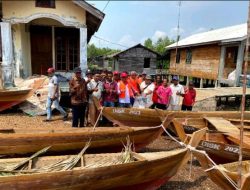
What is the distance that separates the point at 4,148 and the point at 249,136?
5069mm

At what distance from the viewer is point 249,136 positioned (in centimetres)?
595

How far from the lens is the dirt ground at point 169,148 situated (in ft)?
16.5

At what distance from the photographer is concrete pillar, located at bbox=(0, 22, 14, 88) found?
34.0ft

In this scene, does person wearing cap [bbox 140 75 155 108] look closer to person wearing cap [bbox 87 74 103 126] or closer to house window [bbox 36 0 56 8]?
person wearing cap [bbox 87 74 103 126]

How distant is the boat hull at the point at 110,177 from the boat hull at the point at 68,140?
117 cm

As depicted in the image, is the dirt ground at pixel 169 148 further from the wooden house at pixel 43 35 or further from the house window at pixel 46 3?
the house window at pixel 46 3

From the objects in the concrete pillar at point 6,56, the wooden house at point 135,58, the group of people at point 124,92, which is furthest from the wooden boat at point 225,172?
the wooden house at point 135,58

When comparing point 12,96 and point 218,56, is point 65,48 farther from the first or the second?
point 218,56

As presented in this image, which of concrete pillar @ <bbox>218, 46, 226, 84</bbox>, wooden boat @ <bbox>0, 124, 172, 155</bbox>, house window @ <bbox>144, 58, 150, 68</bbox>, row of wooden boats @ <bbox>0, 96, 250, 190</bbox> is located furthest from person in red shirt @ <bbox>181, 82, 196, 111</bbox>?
house window @ <bbox>144, 58, 150, 68</bbox>

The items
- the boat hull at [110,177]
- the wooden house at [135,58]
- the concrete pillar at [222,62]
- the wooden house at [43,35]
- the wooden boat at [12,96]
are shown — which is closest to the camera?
the boat hull at [110,177]

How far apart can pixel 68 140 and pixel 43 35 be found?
29.9 ft

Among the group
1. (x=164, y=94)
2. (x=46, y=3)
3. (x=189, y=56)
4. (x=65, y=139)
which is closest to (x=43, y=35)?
(x=46, y=3)

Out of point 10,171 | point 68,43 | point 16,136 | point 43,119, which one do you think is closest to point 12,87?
point 43,119

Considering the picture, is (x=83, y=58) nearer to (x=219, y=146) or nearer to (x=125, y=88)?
(x=125, y=88)
